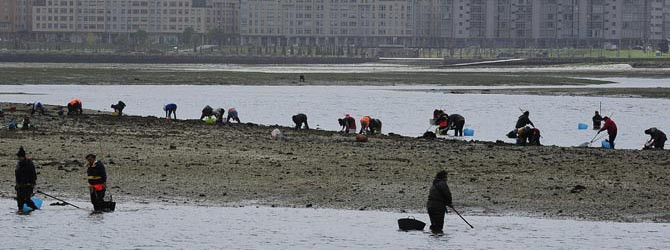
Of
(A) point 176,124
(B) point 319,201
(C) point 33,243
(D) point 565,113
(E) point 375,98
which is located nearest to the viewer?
(C) point 33,243

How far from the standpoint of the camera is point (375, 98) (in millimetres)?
83375

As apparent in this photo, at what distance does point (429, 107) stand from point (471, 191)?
136ft

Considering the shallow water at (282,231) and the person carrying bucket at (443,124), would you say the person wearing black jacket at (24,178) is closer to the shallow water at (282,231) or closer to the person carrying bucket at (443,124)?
the shallow water at (282,231)

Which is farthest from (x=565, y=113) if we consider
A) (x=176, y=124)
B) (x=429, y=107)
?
(x=176, y=124)

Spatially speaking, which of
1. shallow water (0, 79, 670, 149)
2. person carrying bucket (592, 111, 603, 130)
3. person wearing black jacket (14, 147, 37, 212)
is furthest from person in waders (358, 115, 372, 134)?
person wearing black jacket (14, 147, 37, 212)

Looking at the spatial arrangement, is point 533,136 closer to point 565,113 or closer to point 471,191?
point 471,191

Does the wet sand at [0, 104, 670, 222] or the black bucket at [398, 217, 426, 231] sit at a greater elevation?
the wet sand at [0, 104, 670, 222]

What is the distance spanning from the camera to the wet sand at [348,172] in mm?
29719

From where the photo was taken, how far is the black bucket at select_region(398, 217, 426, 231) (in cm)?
2645

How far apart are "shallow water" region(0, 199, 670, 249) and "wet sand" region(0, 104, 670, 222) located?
2.99 feet

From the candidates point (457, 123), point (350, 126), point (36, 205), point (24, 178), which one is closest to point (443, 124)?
point (457, 123)

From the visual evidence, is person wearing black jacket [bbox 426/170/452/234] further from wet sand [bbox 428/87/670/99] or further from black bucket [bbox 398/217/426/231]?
wet sand [bbox 428/87/670/99]

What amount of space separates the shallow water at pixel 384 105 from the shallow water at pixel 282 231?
20.0 m

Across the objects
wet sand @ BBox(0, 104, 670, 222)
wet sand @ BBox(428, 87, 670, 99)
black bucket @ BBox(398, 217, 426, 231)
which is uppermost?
wet sand @ BBox(0, 104, 670, 222)
